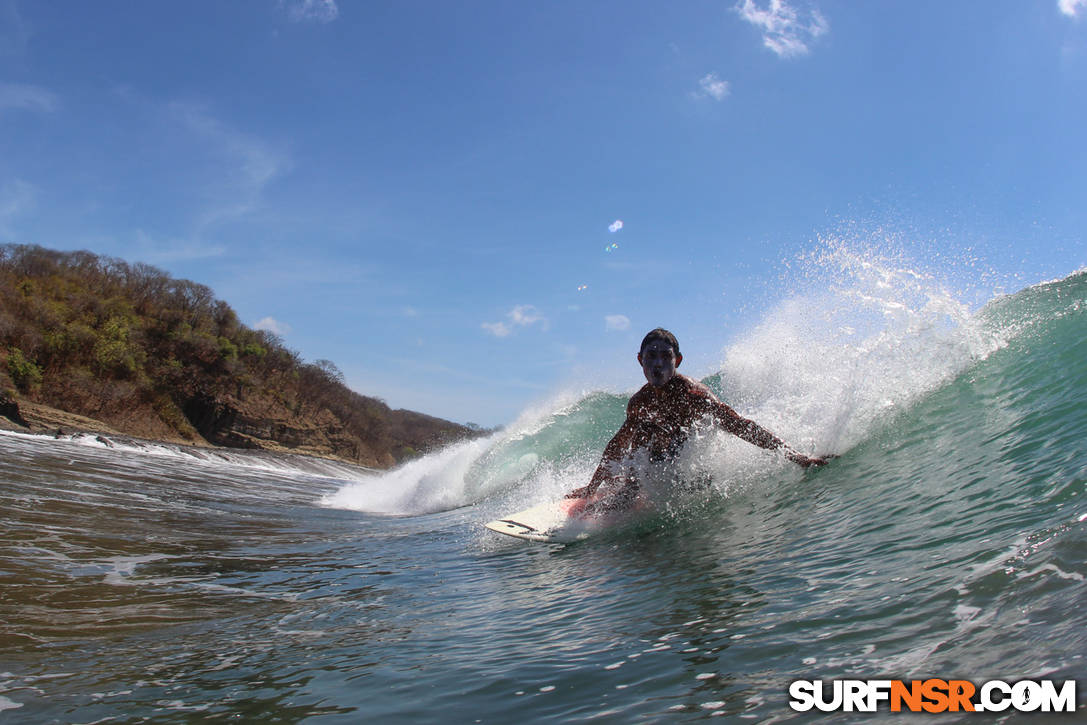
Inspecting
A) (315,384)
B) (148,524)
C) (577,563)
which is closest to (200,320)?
(315,384)

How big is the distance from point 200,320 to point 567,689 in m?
Result: 57.0

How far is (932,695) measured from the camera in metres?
1.77

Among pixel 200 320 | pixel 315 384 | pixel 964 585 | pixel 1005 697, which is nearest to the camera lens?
pixel 1005 697

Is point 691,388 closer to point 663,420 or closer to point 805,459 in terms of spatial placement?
point 663,420

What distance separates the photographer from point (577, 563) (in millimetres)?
4773

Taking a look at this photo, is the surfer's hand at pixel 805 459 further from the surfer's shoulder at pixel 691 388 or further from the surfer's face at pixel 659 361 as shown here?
the surfer's face at pixel 659 361

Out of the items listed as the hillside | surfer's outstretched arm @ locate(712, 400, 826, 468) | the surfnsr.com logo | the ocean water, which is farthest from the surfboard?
the hillside

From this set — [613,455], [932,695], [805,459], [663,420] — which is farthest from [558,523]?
[932,695]

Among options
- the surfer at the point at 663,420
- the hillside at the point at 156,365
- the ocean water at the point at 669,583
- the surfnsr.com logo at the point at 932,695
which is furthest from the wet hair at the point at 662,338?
the hillside at the point at 156,365

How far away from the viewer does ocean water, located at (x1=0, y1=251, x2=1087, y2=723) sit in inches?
84.8

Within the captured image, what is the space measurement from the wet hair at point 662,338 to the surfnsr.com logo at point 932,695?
4.37 metres

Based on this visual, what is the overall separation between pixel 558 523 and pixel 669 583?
247 centimetres

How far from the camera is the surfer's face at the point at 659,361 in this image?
20.2 ft

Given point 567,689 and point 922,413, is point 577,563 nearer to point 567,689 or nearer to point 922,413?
point 567,689
